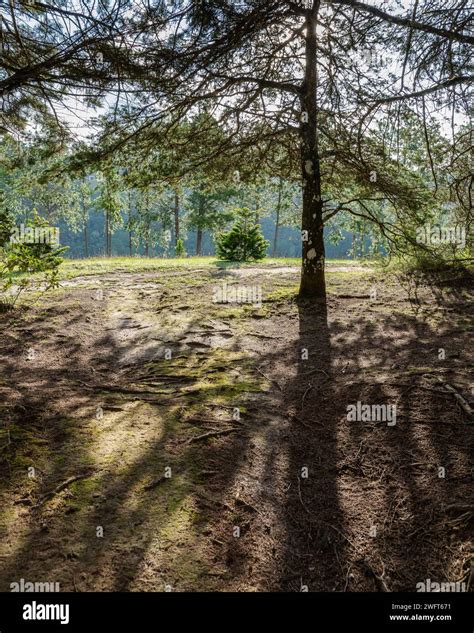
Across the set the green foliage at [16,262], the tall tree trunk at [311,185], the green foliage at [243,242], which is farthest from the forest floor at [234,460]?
the green foliage at [243,242]

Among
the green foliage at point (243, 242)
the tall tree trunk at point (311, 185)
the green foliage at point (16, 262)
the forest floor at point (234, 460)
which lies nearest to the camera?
the forest floor at point (234, 460)

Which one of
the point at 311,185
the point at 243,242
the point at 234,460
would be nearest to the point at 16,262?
the point at 234,460

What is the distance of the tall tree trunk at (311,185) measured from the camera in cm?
734

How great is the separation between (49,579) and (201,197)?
34.3 meters

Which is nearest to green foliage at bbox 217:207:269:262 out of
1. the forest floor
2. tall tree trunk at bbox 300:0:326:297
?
tall tree trunk at bbox 300:0:326:297

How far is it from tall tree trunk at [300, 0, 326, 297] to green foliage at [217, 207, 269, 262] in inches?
289

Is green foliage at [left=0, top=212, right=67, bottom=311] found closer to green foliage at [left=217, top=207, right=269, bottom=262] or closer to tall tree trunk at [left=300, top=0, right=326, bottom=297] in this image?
tall tree trunk at [left=300, top=0, right=326, bottom=297]

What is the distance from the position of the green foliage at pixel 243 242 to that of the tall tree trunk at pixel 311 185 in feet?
24.1

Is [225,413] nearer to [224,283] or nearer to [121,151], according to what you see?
[121,151]

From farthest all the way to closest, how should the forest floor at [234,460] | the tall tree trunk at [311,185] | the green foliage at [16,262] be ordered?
the tall tree trunk at [311,185] → the green foliage at [16,262] → the forest floor at [234,460]

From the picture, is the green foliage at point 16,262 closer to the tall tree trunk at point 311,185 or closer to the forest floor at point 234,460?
the forest floor at point 234,460

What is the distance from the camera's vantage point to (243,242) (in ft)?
51.7

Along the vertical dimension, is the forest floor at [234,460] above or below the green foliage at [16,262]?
below

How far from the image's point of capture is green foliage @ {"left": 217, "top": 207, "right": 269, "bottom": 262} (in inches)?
617
